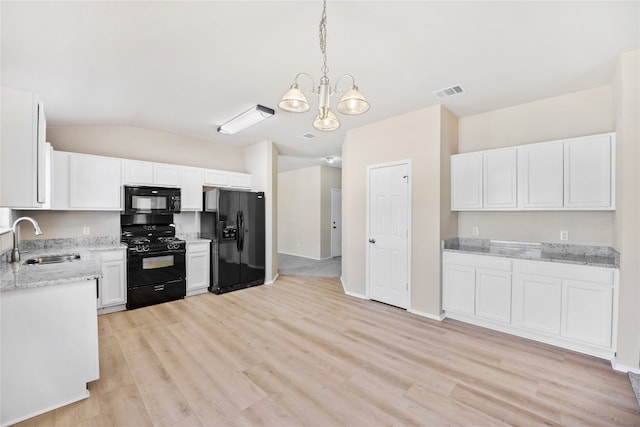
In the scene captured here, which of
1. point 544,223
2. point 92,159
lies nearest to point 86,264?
point 92,159

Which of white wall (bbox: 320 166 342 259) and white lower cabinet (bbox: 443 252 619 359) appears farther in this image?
white wall (bbox: 320 166 342 259)

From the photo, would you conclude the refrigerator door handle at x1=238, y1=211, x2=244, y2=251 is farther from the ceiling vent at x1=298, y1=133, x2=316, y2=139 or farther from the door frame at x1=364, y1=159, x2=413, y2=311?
the door frame at x1=364, y1=159, x2=413, y2=311

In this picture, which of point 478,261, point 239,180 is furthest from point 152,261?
point 478,261

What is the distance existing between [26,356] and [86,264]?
0.75m

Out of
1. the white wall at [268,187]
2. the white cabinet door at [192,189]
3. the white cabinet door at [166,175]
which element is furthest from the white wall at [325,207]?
the white cabinet door at [166,175]

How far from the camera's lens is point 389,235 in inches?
160

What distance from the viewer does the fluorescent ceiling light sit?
3.53 metres

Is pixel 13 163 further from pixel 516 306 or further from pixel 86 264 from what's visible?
pixel 516 306

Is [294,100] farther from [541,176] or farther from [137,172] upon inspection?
[137,172]

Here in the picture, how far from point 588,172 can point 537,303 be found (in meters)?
1.48

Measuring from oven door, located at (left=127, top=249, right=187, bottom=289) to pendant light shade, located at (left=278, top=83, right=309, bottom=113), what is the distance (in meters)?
3.33

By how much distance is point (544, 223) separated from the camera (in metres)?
3.33

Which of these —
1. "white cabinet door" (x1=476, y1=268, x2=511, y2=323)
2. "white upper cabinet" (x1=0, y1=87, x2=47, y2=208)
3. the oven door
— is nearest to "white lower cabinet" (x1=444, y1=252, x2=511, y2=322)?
"white cabinet door" (x1=476, y1=268, x2=511, y2=323)

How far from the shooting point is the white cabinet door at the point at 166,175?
14.2 feet
